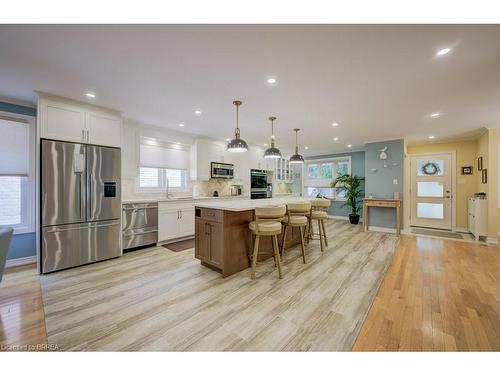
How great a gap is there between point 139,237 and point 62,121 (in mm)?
2259

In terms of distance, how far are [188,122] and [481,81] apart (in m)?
4.43

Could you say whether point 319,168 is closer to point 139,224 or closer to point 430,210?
point 430,210

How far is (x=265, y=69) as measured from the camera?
86.6 inches

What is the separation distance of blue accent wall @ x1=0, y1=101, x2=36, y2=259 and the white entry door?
29.2ft

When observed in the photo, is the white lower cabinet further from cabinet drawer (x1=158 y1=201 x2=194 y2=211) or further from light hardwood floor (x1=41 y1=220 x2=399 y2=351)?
light hardwood floor (x1=41 y1=220 x2=399 y2=351)

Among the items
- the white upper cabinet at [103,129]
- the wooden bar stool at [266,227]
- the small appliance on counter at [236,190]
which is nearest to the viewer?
the wooden bar stool at [266,227]

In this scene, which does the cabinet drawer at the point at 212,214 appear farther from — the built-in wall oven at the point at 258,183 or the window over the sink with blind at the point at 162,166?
the built-in wall oven at the point at 258,183

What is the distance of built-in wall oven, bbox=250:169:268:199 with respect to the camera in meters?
6.64

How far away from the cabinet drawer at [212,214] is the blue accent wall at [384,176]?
4.97 m

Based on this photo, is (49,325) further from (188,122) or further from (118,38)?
(188,122)

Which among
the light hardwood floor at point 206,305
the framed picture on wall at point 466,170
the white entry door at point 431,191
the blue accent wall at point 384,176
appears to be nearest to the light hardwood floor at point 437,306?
the light hardwood floor at point 206,305

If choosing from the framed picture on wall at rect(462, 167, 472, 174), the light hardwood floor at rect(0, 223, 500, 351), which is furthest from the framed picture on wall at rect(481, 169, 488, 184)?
the light hardwood floor at rect(0, 223, 500, 351)

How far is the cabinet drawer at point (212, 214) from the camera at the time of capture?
2.77m
